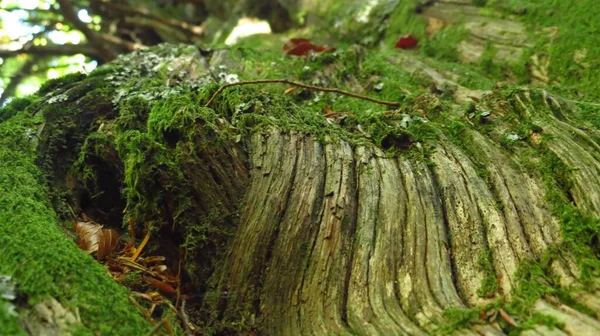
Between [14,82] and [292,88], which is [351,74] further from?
[14,82]

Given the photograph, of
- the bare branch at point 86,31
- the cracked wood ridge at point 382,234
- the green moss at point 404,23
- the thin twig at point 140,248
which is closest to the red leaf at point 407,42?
the green moss at point 404,23

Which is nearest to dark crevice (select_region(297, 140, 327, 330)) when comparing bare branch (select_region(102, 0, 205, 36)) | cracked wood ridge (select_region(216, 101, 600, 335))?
cracked wood ridge (select_region(216, 101, 600, 335))

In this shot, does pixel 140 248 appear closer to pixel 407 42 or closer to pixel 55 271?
pixel 55 271

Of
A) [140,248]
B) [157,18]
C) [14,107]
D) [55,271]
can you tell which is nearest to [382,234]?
[140,248]

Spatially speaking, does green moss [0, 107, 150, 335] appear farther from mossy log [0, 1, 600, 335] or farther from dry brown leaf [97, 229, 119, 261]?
dry brown leaf [97, 229, 119, 261]

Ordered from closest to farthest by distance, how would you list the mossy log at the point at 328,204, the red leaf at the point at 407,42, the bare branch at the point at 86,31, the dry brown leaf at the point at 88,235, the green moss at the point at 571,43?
the mossy log at the point at 328,204 < the dry brown leaf at the point at 88,235 < the green moss at the point at 571,43 < the red leaf at the point at 407,42 < the bare branch at the point at 86,31

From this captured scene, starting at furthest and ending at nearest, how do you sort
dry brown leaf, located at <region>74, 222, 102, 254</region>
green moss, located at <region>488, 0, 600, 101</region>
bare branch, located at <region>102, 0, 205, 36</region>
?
bare branch, located at <region>102, 0, 205, 36</region> → green moss, located at <region>488, 0, 600, 101</region> → dry brown leaf, located at <region>74, 222, 102, 254</region>

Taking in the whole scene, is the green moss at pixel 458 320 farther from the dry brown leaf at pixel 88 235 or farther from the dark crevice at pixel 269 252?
the dry brown leaf at pixel 88 235
